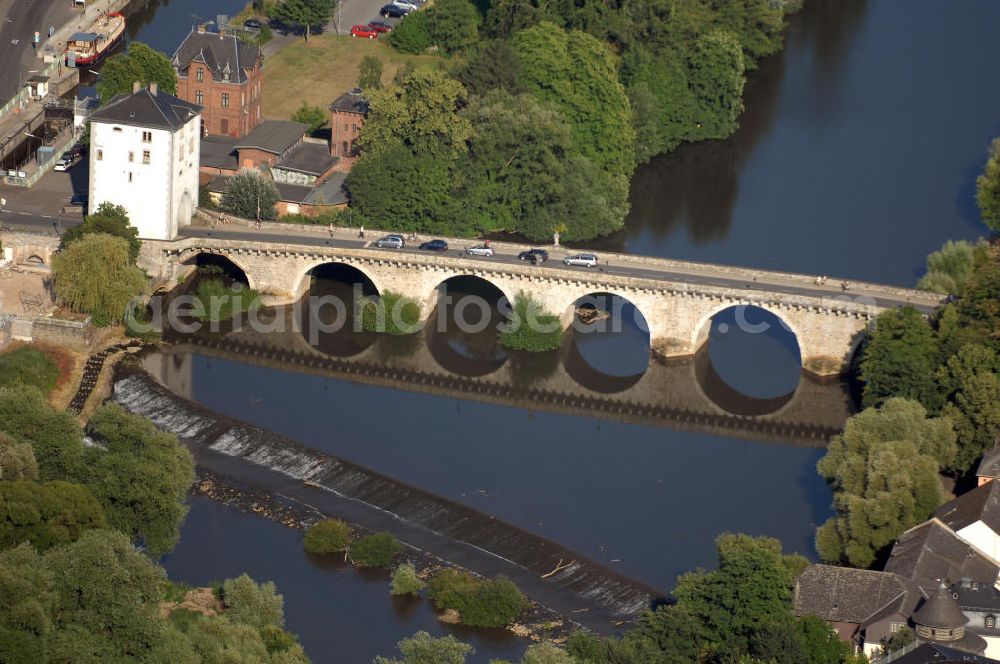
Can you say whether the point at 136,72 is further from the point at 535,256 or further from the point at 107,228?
→ the point at 535,256

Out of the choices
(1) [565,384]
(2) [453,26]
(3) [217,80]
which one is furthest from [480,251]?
(2) [453,26]

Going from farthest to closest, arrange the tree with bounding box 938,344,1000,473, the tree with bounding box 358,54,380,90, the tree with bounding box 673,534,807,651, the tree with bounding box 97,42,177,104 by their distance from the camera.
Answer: the tree with bounding box 358,54,380,90 < the tree with bounding box 97,42,177,104 < the tree with bounding box 938,344,1000,473 < the tree with bounding box 673,534,807,651

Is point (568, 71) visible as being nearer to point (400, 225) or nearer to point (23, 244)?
point (400, 225)

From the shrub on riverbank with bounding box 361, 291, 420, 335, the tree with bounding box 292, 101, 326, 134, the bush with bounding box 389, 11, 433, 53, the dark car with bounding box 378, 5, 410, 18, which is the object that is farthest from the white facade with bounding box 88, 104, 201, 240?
the dark car with bounding box 378, 5, 410, 18

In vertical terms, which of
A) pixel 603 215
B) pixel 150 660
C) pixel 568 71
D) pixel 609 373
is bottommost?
pixel 150 660

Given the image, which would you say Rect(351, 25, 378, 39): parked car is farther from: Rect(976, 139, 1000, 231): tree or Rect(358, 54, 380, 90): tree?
Rect(976, 139, 1000, 231): tree

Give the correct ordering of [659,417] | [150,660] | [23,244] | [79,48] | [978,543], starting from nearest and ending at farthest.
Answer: [150,660], [978,543], [659,417], [23,244], [79,48]

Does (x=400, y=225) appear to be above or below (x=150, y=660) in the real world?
above

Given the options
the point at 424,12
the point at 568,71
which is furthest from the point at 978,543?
the point at 424,12

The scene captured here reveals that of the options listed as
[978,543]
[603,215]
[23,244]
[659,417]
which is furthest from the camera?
[603,215]
